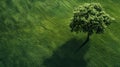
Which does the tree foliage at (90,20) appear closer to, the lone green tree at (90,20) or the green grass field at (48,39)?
the lone green tree at (90,20)

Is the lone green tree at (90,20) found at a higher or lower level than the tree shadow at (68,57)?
higher

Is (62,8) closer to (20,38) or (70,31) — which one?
(70,31)

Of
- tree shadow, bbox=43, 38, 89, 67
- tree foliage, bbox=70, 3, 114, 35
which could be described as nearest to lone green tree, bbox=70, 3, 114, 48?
tree foliage, bbox=70, 3, 114, 35

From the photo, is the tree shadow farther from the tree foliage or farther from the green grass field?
the tree foliage

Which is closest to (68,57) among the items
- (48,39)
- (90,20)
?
(48,39)

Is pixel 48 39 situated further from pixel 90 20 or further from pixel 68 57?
pixel 90 20

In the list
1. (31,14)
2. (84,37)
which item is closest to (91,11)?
(84,37)

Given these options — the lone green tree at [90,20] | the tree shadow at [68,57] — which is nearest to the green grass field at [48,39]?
the tree shadow at [68,57]
